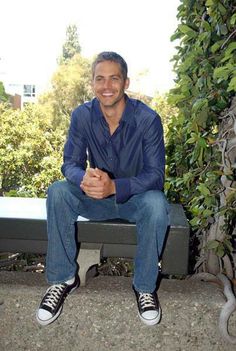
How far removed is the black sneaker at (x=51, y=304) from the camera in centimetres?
209

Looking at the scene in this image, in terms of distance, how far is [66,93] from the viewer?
25.6m

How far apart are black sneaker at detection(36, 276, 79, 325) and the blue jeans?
1.8 inches

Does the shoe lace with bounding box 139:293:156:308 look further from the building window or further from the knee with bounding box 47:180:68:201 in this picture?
the building window

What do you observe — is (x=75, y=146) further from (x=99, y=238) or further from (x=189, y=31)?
(x=189, y=31)

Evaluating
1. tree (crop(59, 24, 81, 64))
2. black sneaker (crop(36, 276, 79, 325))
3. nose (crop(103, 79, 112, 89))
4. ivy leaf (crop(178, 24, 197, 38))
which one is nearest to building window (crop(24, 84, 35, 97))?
tree (crop(59, 24, 81, 64))

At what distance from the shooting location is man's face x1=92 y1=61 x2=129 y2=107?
2.19 m

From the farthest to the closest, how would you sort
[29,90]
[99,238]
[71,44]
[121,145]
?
1. [71,44]
2. [29,90]
3. [121,145]
4. [99,238]

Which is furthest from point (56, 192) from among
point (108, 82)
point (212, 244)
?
point (212, 244)

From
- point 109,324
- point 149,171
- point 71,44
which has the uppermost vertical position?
point 71,44

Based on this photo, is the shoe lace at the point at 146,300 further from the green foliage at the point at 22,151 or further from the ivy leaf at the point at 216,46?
the green foliage at the point at 22,151

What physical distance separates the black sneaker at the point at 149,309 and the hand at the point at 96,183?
0.56 metres

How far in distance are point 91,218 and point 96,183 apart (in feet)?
0.82

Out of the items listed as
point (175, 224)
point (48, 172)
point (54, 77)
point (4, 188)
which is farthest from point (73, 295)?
point (54, 77)

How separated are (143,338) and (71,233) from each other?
674mm
